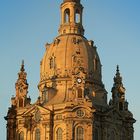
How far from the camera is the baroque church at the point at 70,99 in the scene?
107375 mm

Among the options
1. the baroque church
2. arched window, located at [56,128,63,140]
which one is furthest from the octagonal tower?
Result: arched window, located at [56,128,63,140]

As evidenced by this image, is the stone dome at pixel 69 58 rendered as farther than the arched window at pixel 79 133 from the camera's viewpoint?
Yes

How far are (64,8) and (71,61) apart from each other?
1471 centimetres

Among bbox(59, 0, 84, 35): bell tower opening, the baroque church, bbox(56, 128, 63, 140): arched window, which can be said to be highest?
bbox(59, 0, 84, 35): bell tower opening

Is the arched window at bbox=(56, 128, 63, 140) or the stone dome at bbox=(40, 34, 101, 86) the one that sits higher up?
the stone dome at bbox=(40, 34, 101, 86)

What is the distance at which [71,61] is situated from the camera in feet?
386

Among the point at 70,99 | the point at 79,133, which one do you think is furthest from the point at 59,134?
the point at 70,99

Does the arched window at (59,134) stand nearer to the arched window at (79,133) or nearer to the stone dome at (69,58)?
the arched window at (79,133)

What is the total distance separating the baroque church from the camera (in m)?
107

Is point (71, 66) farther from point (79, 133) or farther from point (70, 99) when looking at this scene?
point (79, 133)

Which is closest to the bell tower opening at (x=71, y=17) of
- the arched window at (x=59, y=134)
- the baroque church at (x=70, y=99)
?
the baroque church at (x=70, y=99)

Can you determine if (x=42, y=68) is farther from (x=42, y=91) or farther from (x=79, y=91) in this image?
(x=79, y=91)

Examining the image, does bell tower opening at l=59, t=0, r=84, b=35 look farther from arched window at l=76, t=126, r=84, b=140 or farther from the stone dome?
arched window at l=76, t=126, r=84, b=140

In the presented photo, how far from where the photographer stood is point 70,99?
109625 mm
